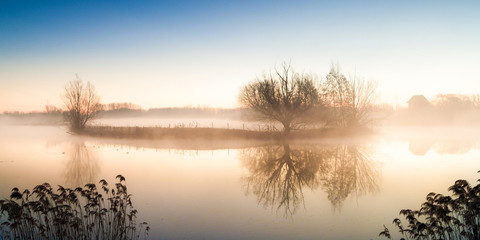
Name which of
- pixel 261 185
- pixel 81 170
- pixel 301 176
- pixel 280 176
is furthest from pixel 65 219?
pixel 81 170

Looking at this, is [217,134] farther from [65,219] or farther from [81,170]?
[65,219]

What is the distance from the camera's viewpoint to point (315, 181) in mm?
17531

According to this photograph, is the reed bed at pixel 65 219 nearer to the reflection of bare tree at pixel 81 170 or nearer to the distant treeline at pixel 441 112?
the reflection of bare tree at pixel 81 170

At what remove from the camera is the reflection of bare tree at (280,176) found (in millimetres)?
13940

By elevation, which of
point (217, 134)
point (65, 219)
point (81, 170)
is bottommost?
point (81, 170)

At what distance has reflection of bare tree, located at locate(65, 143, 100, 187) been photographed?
1783 cm

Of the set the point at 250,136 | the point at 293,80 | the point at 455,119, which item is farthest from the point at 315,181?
the point at 455,119

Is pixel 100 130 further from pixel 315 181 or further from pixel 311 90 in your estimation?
pixel 315 181

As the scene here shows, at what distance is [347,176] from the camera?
1903 cm

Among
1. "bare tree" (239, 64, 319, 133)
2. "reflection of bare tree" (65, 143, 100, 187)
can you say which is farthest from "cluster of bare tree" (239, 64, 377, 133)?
"reflection of bare tree" (65, 143, 100, 187)

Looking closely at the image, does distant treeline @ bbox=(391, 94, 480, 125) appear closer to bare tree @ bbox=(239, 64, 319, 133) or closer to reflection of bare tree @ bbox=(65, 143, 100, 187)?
bare tree @ bbox=(239, 64, 319, 133)

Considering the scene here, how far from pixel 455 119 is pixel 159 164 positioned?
9542 cm

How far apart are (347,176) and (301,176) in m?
2.93

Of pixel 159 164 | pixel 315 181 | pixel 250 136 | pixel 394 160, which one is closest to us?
pixel 315 181
